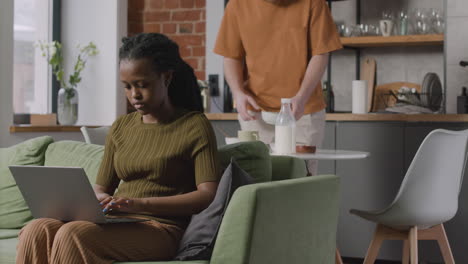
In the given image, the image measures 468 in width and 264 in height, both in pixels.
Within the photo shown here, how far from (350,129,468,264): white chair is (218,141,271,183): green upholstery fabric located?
41.2 inches

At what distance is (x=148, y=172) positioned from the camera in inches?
86.6

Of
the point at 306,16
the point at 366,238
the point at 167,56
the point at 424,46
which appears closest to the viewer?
the point at 167,56

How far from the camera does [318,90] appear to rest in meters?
3.46

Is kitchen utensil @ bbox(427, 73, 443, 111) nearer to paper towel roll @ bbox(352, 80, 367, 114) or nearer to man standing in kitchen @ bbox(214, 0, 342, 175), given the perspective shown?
paper towel roll @ bbox(352, 80, 367, 114)

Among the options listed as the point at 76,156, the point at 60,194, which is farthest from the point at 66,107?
the point at 60,194

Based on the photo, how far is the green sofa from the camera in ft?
6.07

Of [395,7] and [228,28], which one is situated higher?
[395,7]

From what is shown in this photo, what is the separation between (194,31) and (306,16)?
2270mm

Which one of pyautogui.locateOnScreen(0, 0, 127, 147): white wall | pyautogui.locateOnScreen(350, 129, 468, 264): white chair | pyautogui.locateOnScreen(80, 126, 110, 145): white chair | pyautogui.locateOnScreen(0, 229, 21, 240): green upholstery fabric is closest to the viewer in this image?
pyautogui.locateOnScreen(0, 229, 21, 240): green upholstery fabric

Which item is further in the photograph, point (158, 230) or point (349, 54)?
point (349, 54)

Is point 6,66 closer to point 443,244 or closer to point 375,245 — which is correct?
point 375,245

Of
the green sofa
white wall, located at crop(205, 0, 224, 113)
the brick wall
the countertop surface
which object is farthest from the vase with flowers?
the green sofa

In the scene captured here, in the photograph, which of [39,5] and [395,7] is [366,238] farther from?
[39,5]

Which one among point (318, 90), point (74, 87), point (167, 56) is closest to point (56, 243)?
point (167, 56)
